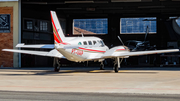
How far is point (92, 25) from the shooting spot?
145 feet

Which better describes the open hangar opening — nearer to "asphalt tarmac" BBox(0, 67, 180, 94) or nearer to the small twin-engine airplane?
the small twin-engine airplane

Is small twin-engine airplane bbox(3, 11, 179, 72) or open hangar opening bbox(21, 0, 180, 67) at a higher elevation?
open hangar opening bbox(21, 0, 180, 67)

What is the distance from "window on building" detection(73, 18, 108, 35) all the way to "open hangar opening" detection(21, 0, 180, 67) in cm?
24

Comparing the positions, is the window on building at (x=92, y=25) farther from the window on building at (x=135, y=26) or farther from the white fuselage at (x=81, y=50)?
the white fuselage at (x=81, y=50)

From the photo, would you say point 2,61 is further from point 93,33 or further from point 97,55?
point 93,33

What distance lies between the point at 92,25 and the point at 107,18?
2.50 meters

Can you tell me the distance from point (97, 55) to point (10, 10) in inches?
515

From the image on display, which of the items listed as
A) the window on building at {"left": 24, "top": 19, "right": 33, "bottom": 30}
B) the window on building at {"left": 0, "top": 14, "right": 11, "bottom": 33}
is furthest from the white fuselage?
the window on building at {"left": 24, "top": 19, "right": 33, "bottom": 30}

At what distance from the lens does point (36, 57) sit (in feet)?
123

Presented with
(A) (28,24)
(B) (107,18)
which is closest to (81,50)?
(A) (28,24)

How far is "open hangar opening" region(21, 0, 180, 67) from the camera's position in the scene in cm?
3481

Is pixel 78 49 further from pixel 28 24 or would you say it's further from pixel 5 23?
pixel 28 24

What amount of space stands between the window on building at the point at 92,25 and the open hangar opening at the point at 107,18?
0.24 meters

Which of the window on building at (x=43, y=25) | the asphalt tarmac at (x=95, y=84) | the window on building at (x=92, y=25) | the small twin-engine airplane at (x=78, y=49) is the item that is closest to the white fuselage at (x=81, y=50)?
the small twin-engine airplane at (x=78, y=49)
